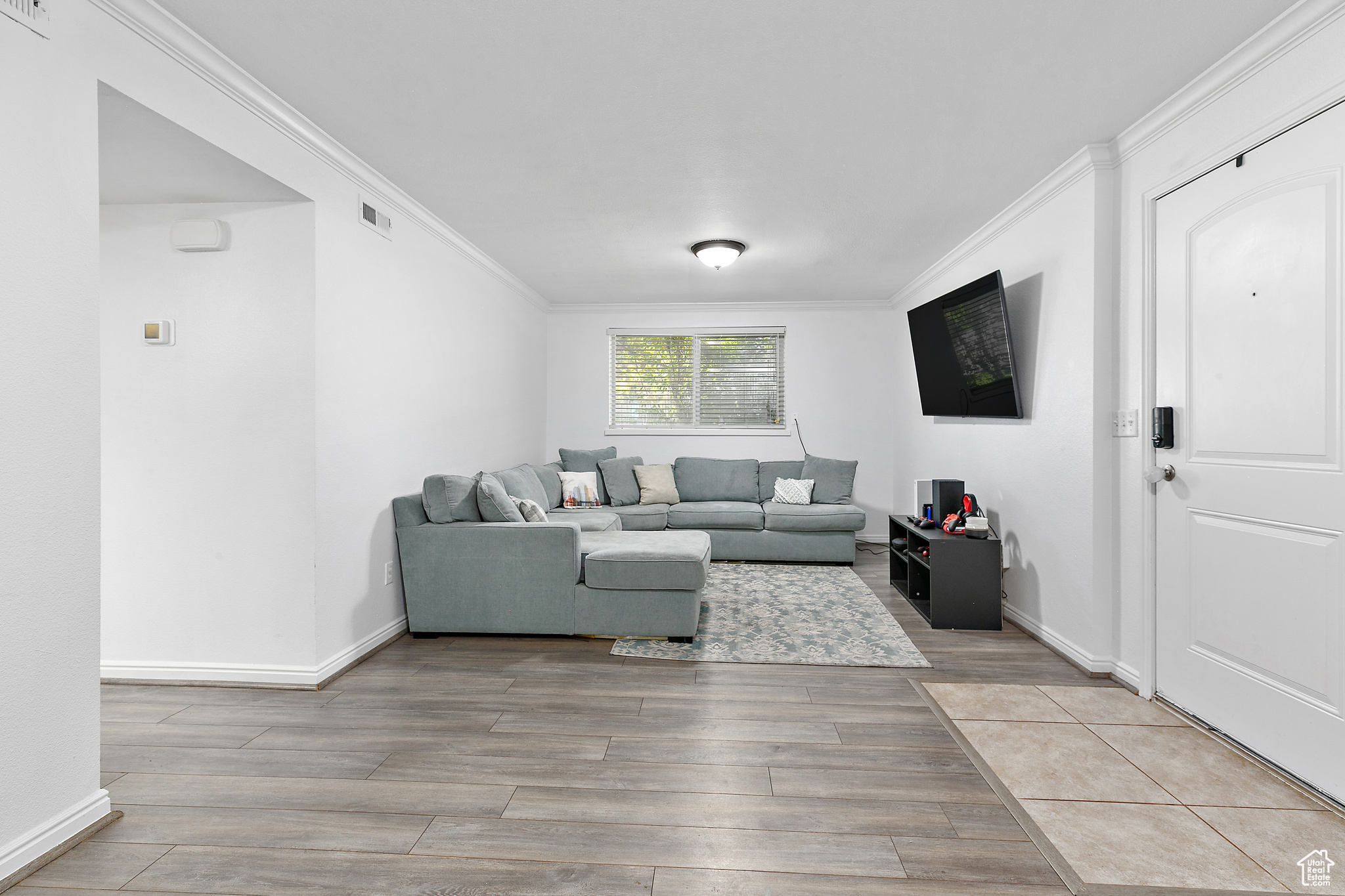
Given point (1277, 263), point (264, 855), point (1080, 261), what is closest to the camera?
A: point (264, 855)

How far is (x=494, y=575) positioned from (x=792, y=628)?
5.48 feet

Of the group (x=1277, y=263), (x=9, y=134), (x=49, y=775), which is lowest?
(x=49, y=775)

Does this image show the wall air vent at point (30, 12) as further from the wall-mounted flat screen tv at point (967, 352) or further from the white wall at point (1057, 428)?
the wall-mounted flat screen tv at point (967, 352)

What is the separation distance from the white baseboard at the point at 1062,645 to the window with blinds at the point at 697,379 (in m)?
3.26

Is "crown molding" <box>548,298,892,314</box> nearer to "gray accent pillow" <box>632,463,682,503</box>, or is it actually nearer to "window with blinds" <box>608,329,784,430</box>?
"window with blinds" <box>608,329,784,430</box>

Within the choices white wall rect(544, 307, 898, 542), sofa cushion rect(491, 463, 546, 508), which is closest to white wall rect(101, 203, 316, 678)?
sofa cushion rect(491, 463, 546, 508)

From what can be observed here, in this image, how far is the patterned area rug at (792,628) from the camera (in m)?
3.27

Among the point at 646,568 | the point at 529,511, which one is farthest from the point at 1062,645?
the point at 529,511

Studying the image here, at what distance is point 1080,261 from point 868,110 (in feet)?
4.28

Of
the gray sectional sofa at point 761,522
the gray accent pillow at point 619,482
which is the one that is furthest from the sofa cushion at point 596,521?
the gray accent pillow at point 619,482

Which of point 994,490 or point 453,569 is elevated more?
point 994,490

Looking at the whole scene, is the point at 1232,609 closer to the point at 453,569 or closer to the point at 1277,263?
the point at 1277,263

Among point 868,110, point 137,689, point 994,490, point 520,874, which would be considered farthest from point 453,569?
point 994,490

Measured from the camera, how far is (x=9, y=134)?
161 centimetres
